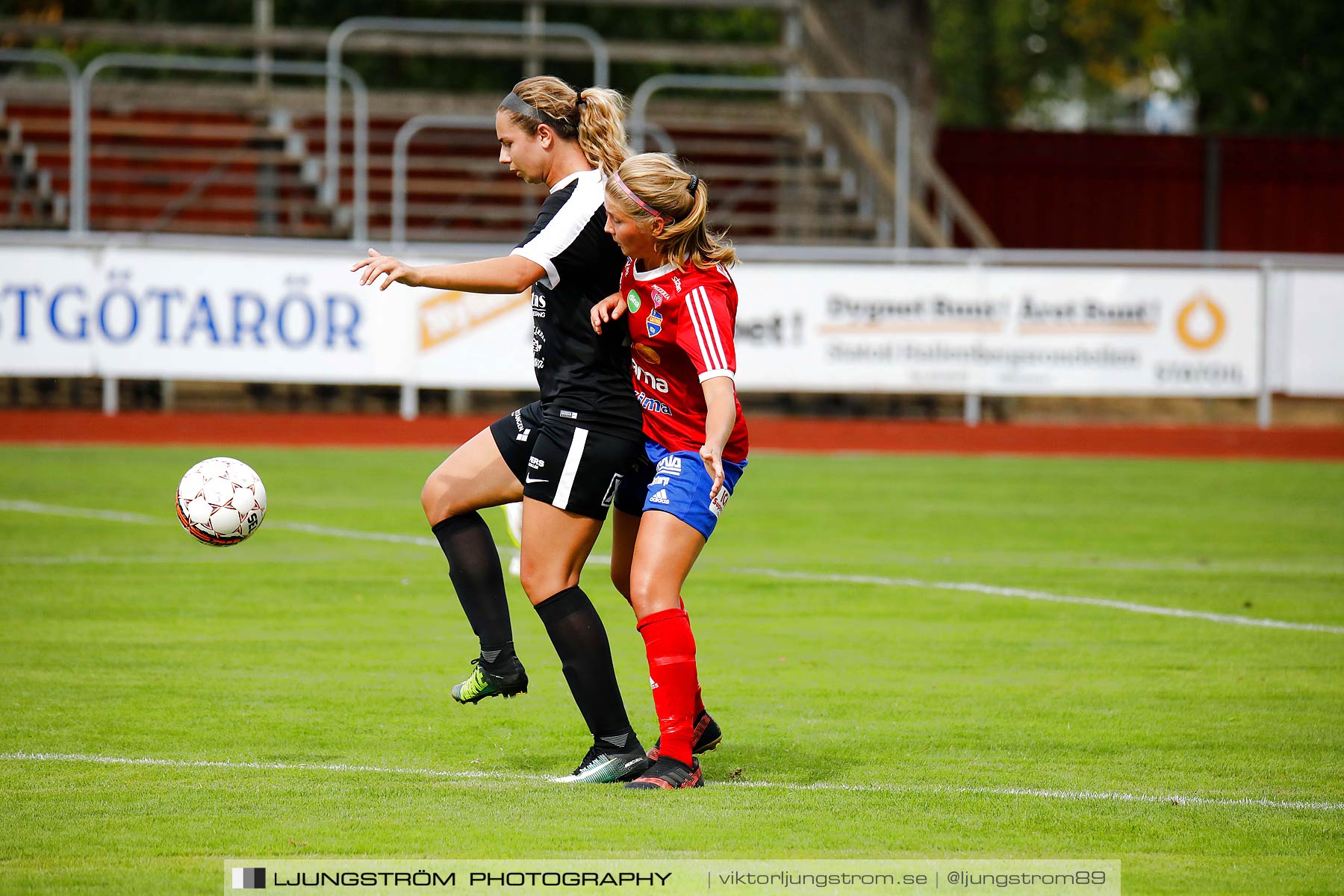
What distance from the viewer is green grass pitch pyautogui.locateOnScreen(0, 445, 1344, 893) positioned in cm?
458

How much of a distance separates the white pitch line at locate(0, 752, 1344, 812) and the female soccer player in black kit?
282mm

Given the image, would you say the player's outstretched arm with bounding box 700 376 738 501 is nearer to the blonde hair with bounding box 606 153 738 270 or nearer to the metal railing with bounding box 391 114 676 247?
the blonde hair with bounding box 606 153 738 270

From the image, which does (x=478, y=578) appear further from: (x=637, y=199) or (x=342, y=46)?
(x=342, y=46)

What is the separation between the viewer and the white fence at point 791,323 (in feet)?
57.1

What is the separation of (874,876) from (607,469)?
1566 millimetres

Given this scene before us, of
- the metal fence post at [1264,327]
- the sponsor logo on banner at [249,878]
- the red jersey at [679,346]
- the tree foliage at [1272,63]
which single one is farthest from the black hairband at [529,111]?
the tree foliage at [1272,63]

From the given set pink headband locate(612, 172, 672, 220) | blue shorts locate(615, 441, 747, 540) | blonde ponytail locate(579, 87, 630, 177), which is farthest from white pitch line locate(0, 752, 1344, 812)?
blonde ponytail locate(579, 87, 630, 177)

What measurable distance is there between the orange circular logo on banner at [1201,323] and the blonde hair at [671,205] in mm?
14754

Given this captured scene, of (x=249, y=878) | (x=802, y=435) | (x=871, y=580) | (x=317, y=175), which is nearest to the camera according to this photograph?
(x=249, y=878)

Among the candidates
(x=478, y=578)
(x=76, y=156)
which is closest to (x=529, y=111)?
(x=478, y=578)

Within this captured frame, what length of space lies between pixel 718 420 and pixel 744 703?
6.46 ft

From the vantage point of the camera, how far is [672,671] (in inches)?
199

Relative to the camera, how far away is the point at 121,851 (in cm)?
440

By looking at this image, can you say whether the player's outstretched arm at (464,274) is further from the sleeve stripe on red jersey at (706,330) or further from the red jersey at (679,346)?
the sleeve stripe on red jersey at (706,330)
